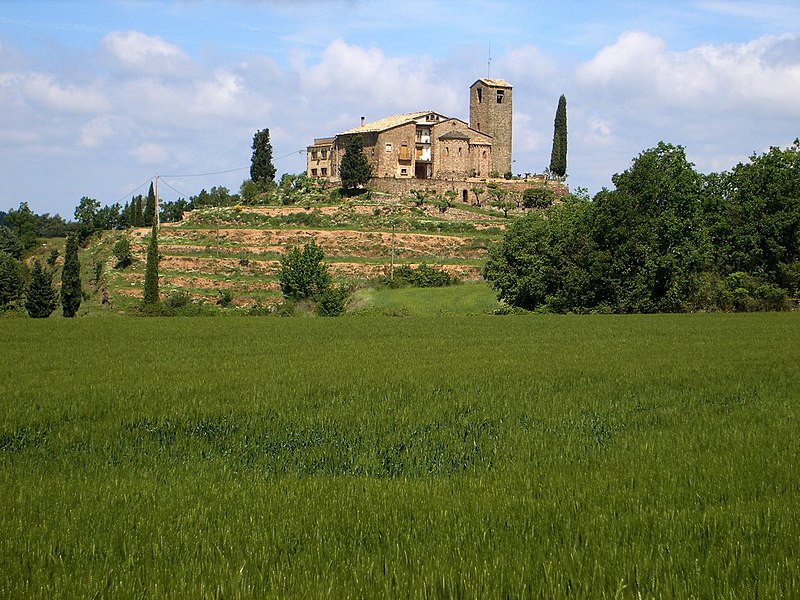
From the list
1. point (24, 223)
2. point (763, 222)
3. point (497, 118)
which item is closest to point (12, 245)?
point (24, 223)

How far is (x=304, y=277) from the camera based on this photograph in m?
57.7

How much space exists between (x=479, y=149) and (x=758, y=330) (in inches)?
2597

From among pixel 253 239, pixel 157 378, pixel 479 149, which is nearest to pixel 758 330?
pixel 157 378

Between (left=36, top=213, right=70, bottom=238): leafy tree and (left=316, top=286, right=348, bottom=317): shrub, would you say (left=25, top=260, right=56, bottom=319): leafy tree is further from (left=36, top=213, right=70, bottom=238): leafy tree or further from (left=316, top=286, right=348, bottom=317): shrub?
(left=36, top=213, right=70, bottom=238): leafy tree

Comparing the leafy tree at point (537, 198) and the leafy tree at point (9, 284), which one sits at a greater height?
the leafy tree at point (537, 198)

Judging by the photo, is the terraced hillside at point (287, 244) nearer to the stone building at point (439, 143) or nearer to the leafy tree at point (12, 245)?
the stone building at point (439, 143)

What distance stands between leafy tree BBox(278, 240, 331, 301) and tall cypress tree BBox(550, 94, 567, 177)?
44.8 m

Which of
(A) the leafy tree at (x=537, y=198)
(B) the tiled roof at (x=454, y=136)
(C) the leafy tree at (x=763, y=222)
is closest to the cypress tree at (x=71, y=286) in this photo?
(C) the leafy tree at (x=763, y=222)

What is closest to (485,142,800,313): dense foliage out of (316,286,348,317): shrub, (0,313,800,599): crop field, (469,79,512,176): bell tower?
(316,286,348,317): shrub

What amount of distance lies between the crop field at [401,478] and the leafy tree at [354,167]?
214 ft

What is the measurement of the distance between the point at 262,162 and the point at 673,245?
196 feet

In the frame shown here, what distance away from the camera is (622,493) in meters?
8.56

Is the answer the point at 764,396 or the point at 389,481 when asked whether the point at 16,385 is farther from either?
the point at 764,396

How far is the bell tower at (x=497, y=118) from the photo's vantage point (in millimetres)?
97625
